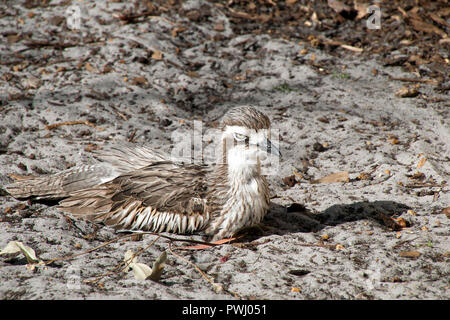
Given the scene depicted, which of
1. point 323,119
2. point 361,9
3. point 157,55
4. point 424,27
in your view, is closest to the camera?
point 323,119

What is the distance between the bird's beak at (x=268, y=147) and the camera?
4.37 meters

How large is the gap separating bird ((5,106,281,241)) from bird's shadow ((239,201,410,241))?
0.71 ft

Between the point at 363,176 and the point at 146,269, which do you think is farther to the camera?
the point at 363,176

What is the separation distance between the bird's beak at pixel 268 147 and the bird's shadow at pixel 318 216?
0.76m

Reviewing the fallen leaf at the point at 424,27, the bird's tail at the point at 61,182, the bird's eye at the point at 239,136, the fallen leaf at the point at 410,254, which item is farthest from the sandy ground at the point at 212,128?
the fallen leaf at the point at 424,27

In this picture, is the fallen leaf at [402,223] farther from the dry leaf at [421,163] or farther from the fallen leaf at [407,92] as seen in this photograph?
the fallen leaf at [407,92]

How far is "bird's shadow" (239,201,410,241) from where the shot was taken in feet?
15.2

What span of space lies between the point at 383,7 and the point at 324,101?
2539mm

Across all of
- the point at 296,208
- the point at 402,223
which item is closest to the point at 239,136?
the point at 296,208

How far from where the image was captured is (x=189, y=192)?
4.64 meters

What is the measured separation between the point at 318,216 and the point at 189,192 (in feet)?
4.16

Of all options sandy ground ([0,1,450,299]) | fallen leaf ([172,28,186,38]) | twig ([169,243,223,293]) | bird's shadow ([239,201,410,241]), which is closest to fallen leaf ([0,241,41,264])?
sandy ground ([0,1,450,299])

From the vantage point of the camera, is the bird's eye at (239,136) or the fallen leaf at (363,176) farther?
the fallen leaf at (363,176)

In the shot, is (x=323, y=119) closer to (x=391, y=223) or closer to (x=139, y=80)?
(x=391, y=223)
